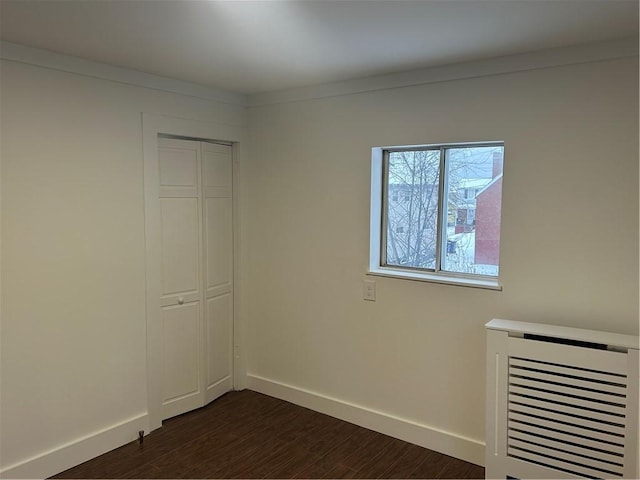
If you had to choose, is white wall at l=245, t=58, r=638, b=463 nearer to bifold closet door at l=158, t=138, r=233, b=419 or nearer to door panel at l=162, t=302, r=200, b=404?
bifold closet door at l=158, t=138, r=233, b=419

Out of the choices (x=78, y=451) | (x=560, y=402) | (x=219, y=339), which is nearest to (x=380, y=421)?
(x=560, y=402)

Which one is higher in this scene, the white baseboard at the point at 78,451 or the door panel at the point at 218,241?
the door panel at the point at 218,241

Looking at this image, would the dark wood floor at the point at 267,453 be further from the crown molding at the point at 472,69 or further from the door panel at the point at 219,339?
the crown molding at the point at 472,69

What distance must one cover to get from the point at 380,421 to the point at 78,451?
6.17 ft

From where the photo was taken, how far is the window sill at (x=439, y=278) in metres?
2.87

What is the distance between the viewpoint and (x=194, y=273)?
11.9ft

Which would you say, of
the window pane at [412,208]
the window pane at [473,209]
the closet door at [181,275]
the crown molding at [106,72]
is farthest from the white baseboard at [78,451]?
the window pane at [473,209]

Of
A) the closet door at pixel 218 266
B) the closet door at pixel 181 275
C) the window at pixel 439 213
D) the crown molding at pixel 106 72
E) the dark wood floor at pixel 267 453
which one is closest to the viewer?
the crown molding at pixel 106 72

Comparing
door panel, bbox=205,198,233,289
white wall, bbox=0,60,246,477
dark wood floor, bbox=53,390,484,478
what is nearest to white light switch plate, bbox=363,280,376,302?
dark wood floor, bbox=53,390,484,478

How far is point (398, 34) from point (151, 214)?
193 cm

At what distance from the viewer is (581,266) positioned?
256 centimetres

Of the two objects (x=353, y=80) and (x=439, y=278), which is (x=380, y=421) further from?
(x=353, y=80)

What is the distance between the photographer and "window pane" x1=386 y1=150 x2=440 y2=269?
3178mm

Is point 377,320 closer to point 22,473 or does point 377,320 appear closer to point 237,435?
point 237,435
